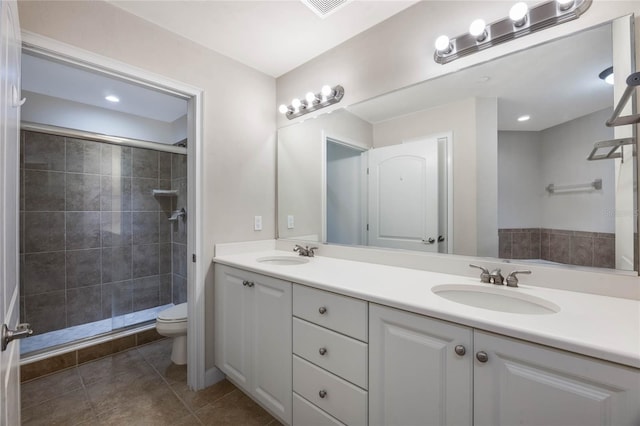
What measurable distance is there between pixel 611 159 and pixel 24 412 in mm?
3230

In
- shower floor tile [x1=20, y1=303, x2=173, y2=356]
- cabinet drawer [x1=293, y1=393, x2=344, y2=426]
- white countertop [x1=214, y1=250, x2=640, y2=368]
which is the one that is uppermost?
white countertop [x1=214, y1=250, x2=640, y2=368]

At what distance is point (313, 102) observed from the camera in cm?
202

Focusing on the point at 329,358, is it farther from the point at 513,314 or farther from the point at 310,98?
the point at 310,98

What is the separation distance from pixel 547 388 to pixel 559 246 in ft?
2.26

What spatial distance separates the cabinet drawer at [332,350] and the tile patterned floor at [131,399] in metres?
0.61

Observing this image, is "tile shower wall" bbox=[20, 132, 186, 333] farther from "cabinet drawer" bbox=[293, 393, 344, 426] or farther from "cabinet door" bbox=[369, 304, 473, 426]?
"cabinet door" bbox=[369, 304, 473, 426]

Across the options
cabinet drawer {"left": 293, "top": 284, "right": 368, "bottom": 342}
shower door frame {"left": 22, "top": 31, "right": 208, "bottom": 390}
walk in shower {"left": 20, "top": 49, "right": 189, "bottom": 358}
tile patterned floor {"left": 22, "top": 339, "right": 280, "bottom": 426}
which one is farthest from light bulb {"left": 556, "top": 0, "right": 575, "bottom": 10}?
walk in shower {"left": 20, "top": 49, "right": 189, "bottom": 358}

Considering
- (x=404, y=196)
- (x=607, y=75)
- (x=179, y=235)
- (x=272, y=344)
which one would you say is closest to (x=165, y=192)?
(x=179, y=235)

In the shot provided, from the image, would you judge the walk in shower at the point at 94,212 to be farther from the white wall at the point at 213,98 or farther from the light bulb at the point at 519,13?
the light bulb at the point at 519,13

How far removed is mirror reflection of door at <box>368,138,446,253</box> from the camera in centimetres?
151

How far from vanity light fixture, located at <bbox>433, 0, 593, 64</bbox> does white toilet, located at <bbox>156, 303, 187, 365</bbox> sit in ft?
8.08

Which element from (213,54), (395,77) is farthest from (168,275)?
(395,77)

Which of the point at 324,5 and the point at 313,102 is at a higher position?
the point at 324,5

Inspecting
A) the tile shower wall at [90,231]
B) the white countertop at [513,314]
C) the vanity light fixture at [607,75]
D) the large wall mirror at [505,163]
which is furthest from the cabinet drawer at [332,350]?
the tile shower wall at [90,231]
